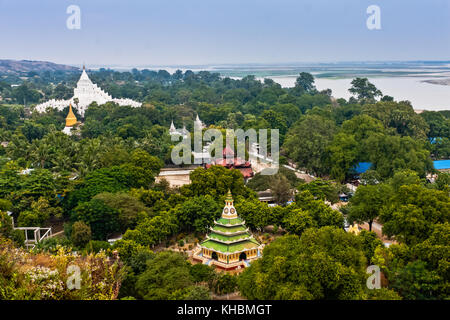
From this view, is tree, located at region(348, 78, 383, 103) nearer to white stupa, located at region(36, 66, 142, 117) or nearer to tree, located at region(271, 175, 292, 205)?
white stupa, located at region(36, 66, 142, 117)

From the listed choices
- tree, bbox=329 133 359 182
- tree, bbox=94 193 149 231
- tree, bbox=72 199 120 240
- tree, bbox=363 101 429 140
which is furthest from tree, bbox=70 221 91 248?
tree, bbox=363 101 429 140

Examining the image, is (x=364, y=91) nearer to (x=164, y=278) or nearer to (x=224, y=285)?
(x=224, y=285)

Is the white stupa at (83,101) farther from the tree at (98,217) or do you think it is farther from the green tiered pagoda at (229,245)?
the green tiered pagoda at (229,245)

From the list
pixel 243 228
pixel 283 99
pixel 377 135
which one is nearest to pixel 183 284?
pixel 243 228

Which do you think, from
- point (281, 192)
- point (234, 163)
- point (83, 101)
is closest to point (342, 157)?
point (234, 163)

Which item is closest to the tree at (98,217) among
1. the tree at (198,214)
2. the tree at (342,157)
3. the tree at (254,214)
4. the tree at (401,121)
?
the tree at (198,214)
